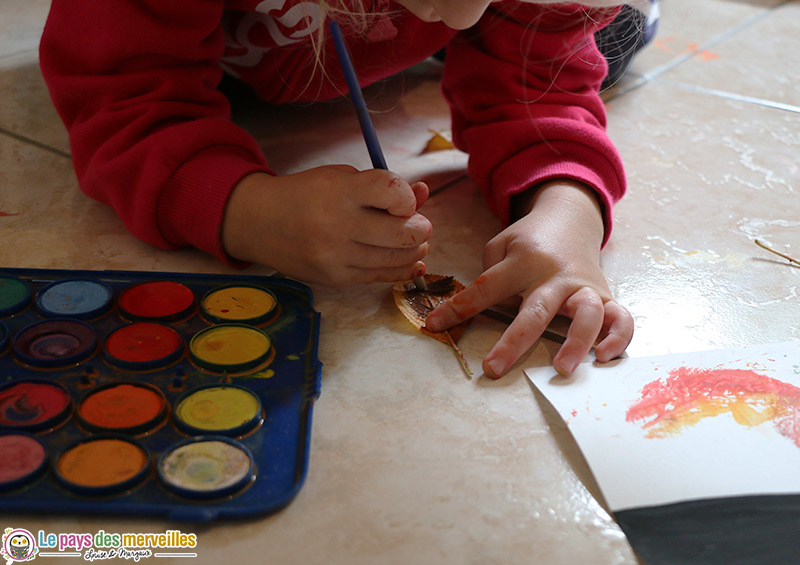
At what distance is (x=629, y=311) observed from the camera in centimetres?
66

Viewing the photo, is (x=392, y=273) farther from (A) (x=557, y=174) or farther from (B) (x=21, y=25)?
(B) (x=21, y=25)

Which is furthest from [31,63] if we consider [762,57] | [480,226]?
[762,57]

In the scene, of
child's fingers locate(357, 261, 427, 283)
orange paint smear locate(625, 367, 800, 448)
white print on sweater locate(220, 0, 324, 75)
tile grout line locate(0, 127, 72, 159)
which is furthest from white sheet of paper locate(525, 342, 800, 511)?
tile grout line locate(0, 127, 72, 159)

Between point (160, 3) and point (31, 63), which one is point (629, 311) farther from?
point (31, 63)

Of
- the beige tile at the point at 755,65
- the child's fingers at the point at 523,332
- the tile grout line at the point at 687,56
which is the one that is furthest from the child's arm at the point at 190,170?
the beige tile at the point at 755,65

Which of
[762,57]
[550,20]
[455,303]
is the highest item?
[550,20]

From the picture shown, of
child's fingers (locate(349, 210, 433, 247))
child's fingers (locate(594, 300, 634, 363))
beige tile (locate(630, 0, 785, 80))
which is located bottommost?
beige tile (locate(630, 0, 785, 80))

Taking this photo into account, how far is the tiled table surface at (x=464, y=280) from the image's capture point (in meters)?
0.44

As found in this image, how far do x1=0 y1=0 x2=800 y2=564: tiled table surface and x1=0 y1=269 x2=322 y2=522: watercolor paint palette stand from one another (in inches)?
0.6

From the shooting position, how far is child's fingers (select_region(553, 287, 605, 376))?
576mm

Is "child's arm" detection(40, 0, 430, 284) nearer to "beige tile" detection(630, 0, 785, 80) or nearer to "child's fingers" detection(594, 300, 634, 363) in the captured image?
"child's fingers" detection(594, 300, 634, 363)

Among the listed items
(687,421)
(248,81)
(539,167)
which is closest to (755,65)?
(539,167)

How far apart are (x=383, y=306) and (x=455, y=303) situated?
7 centimetres

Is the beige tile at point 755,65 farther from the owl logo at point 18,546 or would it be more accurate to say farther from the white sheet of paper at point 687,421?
the owl logo at point 18,546
